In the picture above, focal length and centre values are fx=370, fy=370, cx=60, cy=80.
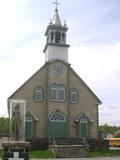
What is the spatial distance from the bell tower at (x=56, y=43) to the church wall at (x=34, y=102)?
145 inches

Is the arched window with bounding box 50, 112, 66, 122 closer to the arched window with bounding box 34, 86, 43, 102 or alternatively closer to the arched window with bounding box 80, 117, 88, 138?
the arched window with bounding box 80, 117, 88, 138

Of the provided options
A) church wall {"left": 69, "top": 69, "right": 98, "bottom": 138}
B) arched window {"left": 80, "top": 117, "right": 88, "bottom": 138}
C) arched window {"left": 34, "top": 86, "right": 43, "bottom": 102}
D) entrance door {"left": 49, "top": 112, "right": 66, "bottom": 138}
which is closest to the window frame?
church wall {"left": 69, "top": 69, "right": 98, "bottom": 138}

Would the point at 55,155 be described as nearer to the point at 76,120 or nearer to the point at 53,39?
the point at 76,120

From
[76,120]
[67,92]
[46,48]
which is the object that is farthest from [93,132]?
[46,48]

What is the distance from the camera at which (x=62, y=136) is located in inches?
1684

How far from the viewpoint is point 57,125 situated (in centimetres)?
4284

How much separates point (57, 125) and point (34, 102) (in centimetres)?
378

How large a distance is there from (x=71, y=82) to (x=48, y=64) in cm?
355

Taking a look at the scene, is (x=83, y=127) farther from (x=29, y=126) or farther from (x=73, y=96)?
(x=29, y=126)

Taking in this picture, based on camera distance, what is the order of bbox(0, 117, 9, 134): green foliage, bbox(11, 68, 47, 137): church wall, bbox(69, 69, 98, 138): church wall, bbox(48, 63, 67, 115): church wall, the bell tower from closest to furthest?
1. bbox(11, 68, 47, 137): church wall
2. bbox(48, 63, 67, 115): church wall
3. bbox(69, 69, 98, 138): church wall
4. the bell tower
5. bbox(0, 117, 9, 134): green foliage

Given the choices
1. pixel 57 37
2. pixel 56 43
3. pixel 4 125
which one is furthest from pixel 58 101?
pixel 4 125

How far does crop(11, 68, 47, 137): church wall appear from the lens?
42.6 m

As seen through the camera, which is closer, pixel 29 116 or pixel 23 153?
pixel 23 153

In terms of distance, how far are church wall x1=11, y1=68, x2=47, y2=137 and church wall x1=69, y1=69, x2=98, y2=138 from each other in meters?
3.40
